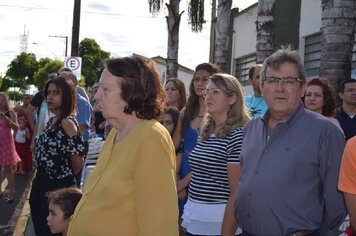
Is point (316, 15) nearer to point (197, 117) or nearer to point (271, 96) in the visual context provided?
point (197, 117)

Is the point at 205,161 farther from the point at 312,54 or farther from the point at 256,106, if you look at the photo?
the point at 312,54

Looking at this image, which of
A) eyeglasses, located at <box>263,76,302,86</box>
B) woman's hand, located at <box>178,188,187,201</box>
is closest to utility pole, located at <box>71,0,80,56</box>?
woman's hand, located at <box>178,188,187,201</box>

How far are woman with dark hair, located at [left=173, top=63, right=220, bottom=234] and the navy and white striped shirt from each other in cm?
84

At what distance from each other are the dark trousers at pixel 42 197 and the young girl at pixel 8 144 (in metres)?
4.74

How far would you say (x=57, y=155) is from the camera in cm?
521

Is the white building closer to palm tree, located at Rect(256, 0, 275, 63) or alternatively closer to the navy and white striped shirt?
palm tree, located at Rect(256, 0, 275, 63)

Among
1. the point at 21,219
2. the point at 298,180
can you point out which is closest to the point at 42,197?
the point at 298,180

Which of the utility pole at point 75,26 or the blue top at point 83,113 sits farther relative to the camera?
the utility pole at point 75,26

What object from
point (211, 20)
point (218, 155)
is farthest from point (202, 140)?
point (211, 20)

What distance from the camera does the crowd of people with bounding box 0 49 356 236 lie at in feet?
8.83

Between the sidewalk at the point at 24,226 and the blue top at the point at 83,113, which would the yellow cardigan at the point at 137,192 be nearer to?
the sidewalk at the point at 24,226

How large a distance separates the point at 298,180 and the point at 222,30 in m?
9.70

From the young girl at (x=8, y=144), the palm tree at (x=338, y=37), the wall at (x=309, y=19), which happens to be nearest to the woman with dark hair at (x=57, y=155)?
the palm tree at (x=338, y=37)

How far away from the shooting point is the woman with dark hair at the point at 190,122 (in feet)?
17.4
